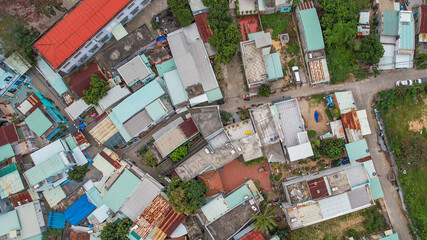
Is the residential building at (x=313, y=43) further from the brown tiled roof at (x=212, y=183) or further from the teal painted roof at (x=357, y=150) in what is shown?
the brown tiled roof at (x=212, y=183)

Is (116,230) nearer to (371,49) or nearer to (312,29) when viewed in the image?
(312,29)

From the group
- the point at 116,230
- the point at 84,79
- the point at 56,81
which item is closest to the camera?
the point at 116,230

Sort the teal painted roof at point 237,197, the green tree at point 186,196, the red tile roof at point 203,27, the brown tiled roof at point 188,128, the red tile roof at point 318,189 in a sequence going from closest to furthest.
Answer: the green tree at point 186,196 < the red tile roof at point 318,189 < the teal painted roof at point 237,197 < the brown tiled roof at point 188,128 < the red tile roof at point 203,27

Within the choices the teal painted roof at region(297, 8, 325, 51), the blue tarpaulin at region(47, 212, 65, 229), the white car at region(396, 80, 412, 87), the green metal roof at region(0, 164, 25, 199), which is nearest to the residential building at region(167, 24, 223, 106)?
the teal painted roof at region(297, 8, 325, 51)

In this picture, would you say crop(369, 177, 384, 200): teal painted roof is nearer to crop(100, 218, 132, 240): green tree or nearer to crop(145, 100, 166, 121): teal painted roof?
crop(145, 100, 166, 121): teal painted roof

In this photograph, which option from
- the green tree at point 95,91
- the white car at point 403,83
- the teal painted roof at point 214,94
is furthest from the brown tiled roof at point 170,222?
the white car at point 403,83

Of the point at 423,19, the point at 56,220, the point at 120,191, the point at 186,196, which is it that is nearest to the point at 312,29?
the point at 423,19
